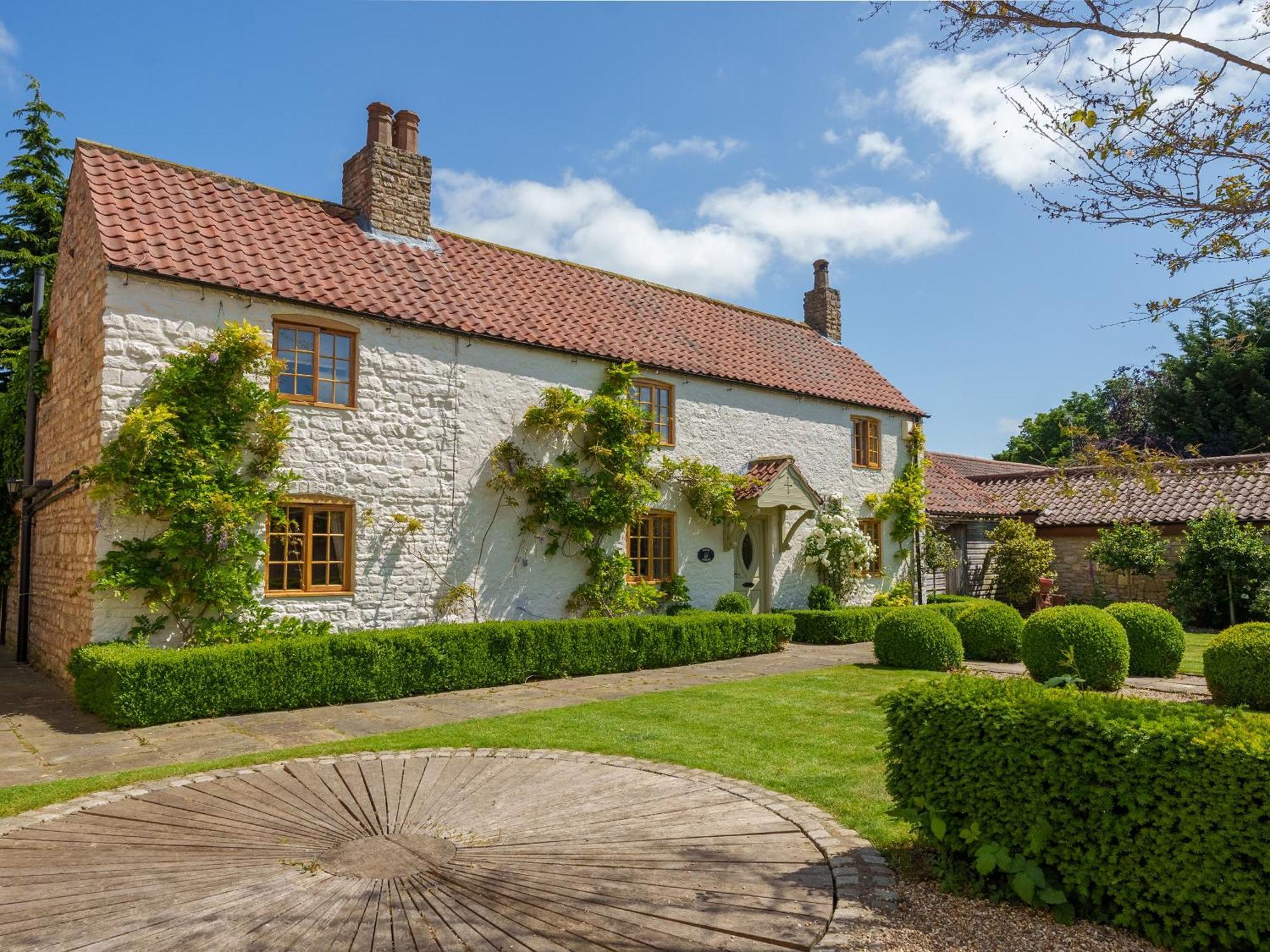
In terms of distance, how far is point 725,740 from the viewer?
332 inches

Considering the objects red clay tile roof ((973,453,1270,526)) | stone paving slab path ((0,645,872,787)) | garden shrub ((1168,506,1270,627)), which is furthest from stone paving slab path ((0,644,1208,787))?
red clay tile roof ((973,453,1270,526))

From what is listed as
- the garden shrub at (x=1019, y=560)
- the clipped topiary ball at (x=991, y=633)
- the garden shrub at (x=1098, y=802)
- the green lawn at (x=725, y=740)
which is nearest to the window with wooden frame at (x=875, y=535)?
the garden shrub at (x=1019, y=560)

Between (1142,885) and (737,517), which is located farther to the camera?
(737,517)

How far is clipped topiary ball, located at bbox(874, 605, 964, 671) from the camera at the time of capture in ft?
45.4

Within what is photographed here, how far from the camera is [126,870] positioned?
16.5 feet

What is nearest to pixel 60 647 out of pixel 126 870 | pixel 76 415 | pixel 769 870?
pixel 76 415

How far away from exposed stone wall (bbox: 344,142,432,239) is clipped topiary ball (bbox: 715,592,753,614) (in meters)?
9.17

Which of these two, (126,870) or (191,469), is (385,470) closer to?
(191,469)

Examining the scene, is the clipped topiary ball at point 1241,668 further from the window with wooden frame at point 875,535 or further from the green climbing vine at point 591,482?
the window with wooden frame at point 875,535

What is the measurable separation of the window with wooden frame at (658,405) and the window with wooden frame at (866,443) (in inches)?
237

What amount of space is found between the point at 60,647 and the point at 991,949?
12838 mm

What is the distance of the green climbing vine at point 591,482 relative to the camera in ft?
47.3

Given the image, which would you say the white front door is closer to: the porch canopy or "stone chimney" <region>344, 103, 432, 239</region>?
the porch canopy

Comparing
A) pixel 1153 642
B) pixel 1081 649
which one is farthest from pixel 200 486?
pixel 1153 642
